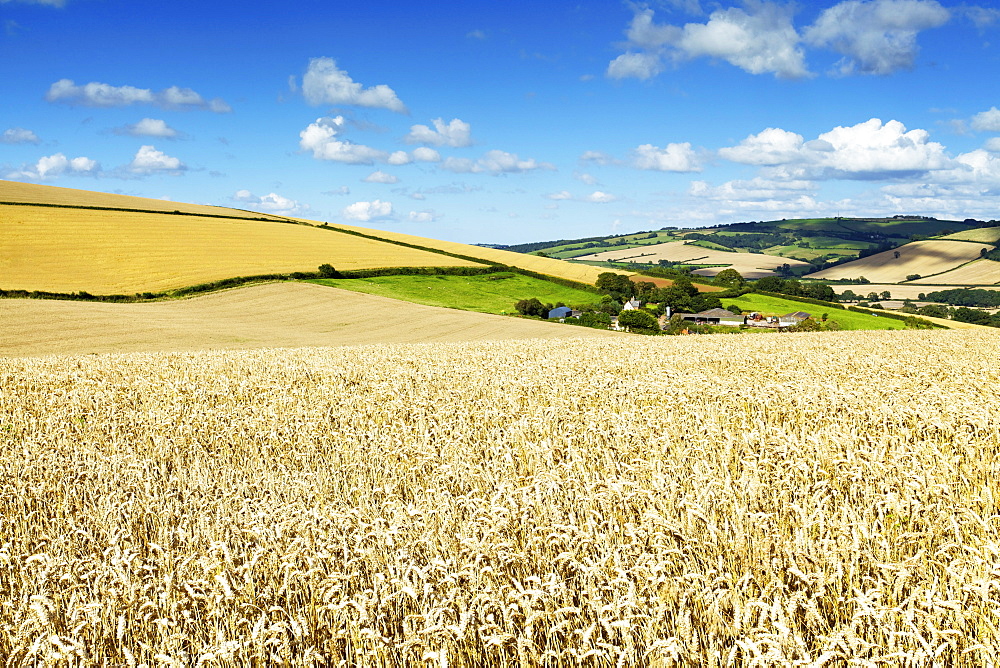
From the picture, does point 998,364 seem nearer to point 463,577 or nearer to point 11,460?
point 463,577

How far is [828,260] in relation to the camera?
561 feet

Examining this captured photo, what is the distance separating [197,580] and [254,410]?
5741 mm

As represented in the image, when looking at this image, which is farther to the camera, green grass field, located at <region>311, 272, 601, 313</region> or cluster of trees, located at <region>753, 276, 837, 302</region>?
cluster of trees, located at <region>753, 276, 837, 302</region>

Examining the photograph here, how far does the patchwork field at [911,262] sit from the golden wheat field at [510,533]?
5975 inches

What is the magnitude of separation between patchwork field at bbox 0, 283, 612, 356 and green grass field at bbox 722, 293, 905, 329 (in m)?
26.4

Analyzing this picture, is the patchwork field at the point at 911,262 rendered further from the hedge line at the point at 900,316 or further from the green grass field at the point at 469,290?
the green grass field at the point at 469,290

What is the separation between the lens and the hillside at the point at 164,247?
58.2m

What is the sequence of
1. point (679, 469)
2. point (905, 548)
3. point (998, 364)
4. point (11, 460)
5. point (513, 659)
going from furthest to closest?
point (998, 364) < point (11, 460) < point (679, 469) < point (905, 548) < point (513, 659)

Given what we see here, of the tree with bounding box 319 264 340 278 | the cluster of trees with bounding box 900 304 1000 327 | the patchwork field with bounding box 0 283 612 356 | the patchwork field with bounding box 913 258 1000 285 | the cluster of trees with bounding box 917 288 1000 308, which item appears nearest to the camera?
the patchwork field with bounding box 0 283 612 356

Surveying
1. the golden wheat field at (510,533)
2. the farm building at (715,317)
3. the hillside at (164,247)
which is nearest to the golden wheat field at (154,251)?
the hillside at (164,247)

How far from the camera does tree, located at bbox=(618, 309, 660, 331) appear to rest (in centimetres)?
5784

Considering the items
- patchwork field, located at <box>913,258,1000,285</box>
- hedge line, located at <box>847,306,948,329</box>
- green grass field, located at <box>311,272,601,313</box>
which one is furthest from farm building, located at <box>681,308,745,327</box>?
patchwork field, located at <box>913,258,1000,285</box>

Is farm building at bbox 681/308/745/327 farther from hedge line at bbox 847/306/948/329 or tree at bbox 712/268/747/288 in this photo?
tree at bbox 712/268/747/288

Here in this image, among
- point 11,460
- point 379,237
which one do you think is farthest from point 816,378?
point 379,237
